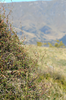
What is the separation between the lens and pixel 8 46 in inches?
88.1

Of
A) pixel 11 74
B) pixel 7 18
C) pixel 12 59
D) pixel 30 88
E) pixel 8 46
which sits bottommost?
pixel 30 88

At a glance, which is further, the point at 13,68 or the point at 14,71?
the point at 13,68

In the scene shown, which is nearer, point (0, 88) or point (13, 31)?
point (0, 88)

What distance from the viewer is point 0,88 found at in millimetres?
1946

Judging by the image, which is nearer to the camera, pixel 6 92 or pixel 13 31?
pixel 6 92

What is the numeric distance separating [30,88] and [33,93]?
0.16 m

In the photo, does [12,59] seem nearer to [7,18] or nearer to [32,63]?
[32,63]

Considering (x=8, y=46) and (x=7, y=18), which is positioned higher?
(x=7, y=18)

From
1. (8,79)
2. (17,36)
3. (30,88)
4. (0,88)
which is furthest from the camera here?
(17,36)

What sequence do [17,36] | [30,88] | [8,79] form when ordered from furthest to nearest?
[17,36]
[30,88]
[8,79]

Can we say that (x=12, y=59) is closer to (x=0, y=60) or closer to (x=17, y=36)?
(x=0, y=60)

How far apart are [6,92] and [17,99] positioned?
0.29 m

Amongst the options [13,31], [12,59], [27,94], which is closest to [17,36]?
[13,31]

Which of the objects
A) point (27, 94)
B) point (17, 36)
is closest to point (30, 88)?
point (27, 94)
